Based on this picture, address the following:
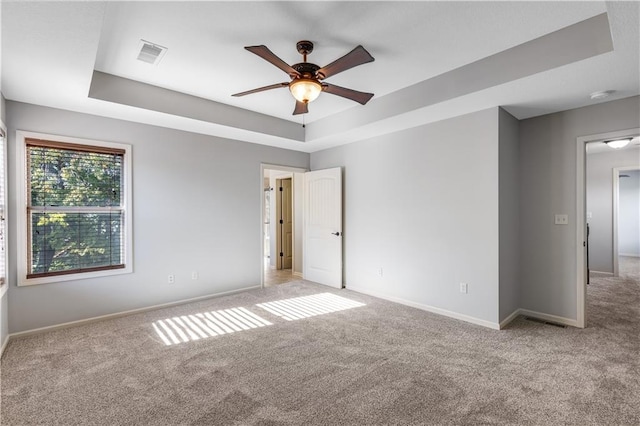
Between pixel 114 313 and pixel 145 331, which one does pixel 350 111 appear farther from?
pixel 114 313

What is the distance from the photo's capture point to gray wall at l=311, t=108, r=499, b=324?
3496 millimetres

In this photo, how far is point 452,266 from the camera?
379 centimetres

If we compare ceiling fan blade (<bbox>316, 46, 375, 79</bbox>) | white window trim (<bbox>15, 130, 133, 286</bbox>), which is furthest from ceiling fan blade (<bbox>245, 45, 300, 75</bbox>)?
white window trim (<bbox>15, 130, 133, 286</bbox>)

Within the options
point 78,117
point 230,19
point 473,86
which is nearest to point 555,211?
point 473,86

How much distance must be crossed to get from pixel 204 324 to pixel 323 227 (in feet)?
8.49

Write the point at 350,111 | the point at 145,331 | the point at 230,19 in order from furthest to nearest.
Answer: the point at 350,111 → the point at 145,331 → the point at 230,19

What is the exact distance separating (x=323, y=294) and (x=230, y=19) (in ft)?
12.4

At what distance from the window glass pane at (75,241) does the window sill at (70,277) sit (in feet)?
0.26

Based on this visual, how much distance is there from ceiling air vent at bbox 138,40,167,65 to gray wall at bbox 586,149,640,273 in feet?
25.4

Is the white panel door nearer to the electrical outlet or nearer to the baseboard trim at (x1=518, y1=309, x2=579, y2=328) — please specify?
the baseboard trim at (x1=518, y1=309, x2=579, y2=328)

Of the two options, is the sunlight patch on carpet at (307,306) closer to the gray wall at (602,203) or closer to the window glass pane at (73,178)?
the window glass pane at (73,178)

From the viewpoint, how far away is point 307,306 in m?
4.23

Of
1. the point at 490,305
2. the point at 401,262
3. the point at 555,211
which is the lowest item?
the point at 490,305

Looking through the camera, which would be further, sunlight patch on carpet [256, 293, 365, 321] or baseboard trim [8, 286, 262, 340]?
sunlight patch on carpet [256, 293, 365, 321]
